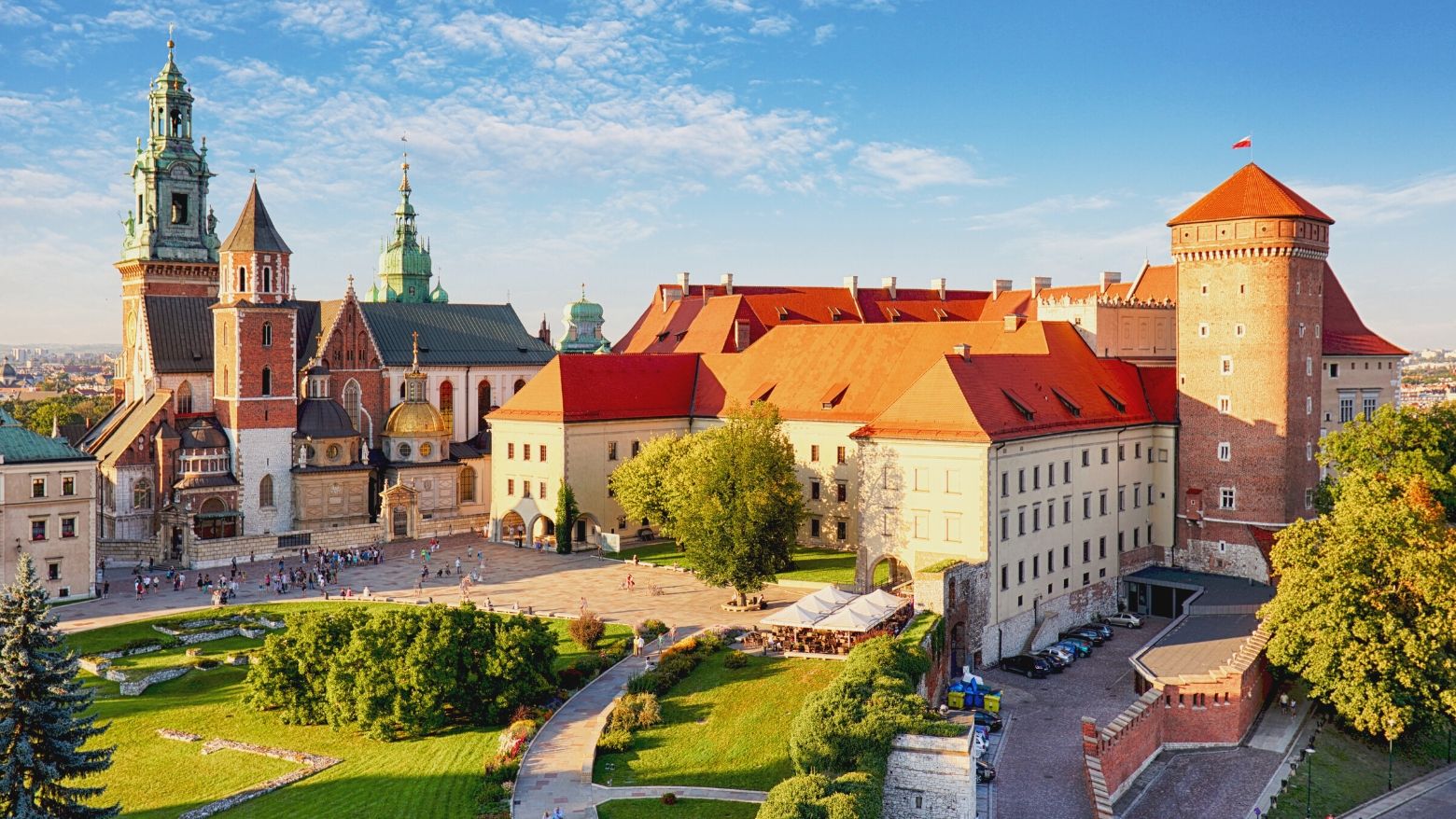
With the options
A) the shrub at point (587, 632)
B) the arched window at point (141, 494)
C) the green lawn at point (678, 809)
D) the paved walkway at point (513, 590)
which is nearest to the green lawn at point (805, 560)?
the paved walkway at point (513, 590)

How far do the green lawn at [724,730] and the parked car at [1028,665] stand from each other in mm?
10614

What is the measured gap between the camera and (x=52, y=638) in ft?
107

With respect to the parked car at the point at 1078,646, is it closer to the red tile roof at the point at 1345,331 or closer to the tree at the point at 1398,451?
the tree at the point at 1398,451

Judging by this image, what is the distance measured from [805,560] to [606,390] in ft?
58.7

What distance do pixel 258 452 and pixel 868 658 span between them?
50267 millimetres

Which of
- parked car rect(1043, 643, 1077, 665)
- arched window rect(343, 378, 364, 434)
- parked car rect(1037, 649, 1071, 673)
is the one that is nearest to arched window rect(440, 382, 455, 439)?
arched window rect(343, 378, 364, 434)

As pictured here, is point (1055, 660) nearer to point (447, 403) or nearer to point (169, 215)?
point (447, 403)

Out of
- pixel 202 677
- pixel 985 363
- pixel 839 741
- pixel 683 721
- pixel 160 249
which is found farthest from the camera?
pixel 160 249

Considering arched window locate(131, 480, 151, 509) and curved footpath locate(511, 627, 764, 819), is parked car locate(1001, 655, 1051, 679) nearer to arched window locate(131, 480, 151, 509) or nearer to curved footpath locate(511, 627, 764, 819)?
curved footpath locate(511, 627, 764, 819)

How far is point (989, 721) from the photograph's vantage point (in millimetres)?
44250

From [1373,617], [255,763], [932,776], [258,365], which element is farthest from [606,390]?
[1373,617]

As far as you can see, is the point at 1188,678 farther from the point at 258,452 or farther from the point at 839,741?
the point at 258,452

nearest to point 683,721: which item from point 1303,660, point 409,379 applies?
point 1303,660

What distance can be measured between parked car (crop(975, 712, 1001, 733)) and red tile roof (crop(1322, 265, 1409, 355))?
3652 cm
